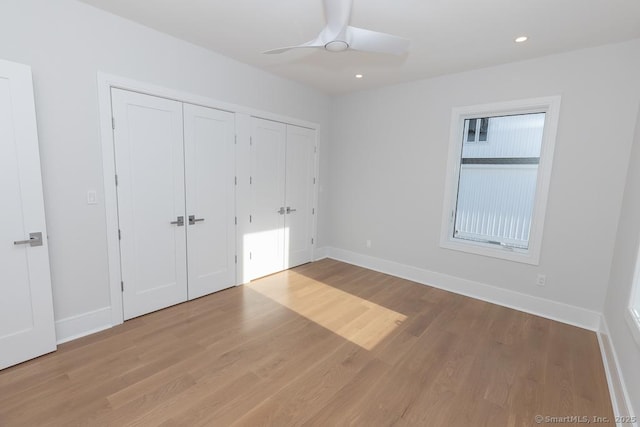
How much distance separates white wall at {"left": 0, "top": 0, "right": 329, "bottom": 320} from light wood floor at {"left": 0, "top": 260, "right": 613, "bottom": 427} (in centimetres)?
64

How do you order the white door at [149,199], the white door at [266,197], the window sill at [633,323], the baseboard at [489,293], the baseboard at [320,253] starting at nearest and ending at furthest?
1. the window sill at [633,323]
2. the white door at [149,199]
3. the baseboard at [489,293]
4. the white door at [266,197]
5. the baseboard at [320,253]

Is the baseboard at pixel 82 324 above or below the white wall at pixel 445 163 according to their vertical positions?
below

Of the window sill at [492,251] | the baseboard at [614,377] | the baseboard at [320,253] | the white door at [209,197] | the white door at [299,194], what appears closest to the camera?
the baseboard at [614,377]

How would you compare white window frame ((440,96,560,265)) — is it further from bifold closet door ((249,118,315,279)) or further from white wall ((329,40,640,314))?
bifold closet door ((249,118,315,279))

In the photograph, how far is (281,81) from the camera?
13.1 ft

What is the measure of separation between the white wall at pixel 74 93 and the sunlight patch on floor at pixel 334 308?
5.89ft

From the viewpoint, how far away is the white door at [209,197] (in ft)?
10.4

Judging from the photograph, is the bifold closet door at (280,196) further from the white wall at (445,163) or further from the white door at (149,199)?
the white door at (149,199)

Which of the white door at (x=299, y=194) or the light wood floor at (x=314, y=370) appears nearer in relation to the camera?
the light wood floor at (x=314, y=370)

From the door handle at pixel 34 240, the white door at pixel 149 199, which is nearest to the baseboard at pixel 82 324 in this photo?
the white door at pixel 149 199

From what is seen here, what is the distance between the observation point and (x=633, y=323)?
179 cm

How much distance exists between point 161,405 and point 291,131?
3.48m

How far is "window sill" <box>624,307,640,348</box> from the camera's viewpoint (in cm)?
167

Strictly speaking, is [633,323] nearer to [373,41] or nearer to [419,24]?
[373,41]
